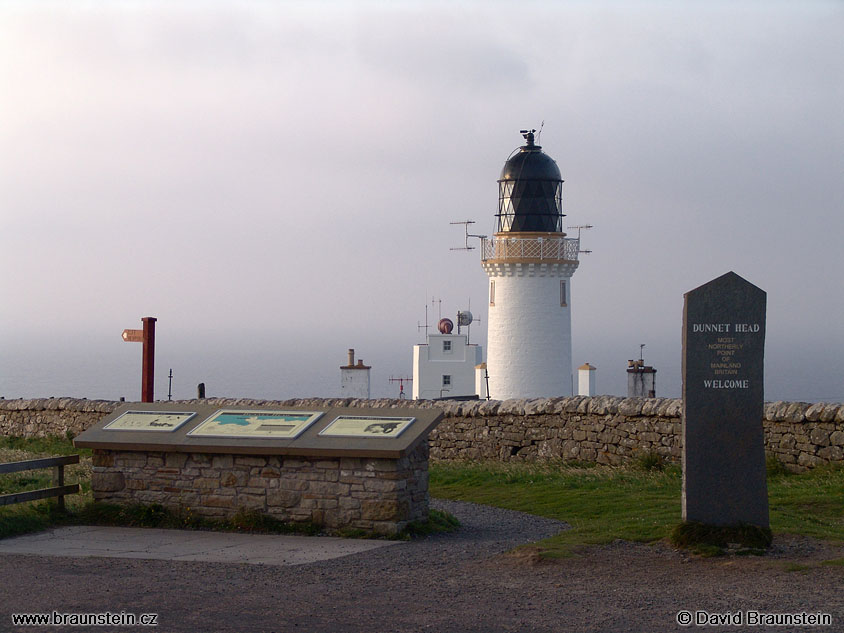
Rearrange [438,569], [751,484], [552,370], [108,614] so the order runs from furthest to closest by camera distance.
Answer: [552,370] → [751,484] → [438,569] → [108,614]

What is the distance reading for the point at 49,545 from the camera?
1033cm

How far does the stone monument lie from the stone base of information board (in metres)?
2.90

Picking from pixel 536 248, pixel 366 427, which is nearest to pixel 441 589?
pixel 366 427

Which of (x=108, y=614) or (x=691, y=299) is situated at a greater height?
(x=691, y=299)

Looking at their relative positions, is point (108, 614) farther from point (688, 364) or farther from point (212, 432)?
point (688, 364)

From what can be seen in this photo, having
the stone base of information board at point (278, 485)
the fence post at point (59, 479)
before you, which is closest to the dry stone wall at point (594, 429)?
the stone base of information board at point (278, 485)

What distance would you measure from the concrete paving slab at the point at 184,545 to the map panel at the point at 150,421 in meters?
1.24

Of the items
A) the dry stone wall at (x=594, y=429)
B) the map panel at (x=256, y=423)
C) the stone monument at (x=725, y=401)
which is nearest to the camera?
the stone monument at (x=725, y=401)

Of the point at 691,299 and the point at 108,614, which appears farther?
the point at 691,299

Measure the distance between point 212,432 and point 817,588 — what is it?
21.5 feet

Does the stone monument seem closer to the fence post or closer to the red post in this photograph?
the fence post

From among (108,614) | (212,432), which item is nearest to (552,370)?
(212,432)

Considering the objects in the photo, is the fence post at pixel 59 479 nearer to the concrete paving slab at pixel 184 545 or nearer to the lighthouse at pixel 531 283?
the concrete paving slab at pixel 184 545

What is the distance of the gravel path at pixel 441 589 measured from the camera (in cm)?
725
